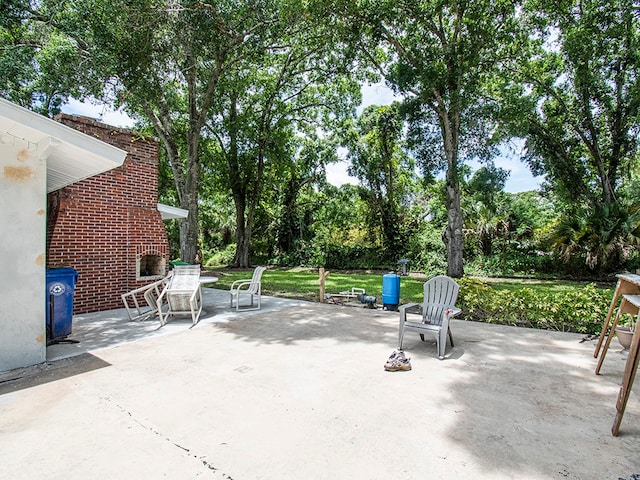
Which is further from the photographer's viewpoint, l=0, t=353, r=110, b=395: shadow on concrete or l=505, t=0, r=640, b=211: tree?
l=505, t=0, r=640, b=211: tree

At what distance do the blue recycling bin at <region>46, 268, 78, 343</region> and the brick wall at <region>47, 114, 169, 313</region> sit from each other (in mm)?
1981

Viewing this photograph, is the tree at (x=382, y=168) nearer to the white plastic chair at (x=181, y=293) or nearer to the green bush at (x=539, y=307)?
the green bush at (x=539, y=307)

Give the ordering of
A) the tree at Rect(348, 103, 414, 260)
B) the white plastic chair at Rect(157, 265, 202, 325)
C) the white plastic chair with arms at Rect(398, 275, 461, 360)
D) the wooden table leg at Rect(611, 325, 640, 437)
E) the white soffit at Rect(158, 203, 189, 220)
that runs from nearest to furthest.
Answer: the wooden table leg at Rect(611, 325, 640, 437) → the white plastic chair with arms at Rect(398, 275, 461, 360) → the white plastic chair at Rect(157, 265, 202, 325) → the white soffit at Rect(158, 203, 189, 220) → the tree at Rect(348, 103, 414, 260)

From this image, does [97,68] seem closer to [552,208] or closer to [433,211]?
[433,211]

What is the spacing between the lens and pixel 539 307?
6105 mm

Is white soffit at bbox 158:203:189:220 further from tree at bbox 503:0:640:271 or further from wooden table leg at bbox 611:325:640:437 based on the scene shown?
tree at bbox 503:0:640:271

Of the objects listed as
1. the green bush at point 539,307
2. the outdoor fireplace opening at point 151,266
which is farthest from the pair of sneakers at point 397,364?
the outdoor fireplace opening at point 151,266

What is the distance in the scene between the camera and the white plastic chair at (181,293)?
639 cm

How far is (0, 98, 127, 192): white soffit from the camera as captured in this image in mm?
3678

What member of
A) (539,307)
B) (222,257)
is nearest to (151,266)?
(539,307)

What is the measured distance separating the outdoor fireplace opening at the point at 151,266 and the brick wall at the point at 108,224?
0.41ft

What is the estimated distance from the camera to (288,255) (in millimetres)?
21078

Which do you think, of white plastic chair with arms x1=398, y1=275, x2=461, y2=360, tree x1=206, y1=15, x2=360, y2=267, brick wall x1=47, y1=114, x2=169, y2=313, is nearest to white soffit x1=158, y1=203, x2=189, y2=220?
brick wall x1=47, y1=114, x2=169, y2=313

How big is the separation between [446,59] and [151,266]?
11238 mm
